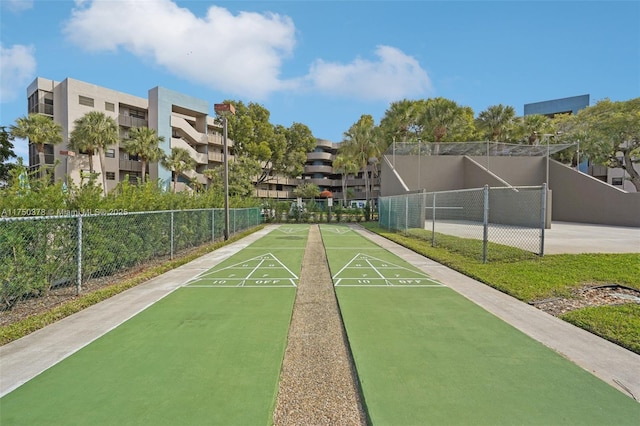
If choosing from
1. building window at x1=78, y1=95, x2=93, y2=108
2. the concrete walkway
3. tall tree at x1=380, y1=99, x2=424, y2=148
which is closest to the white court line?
the concrete walkway

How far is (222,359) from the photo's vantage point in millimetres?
3385

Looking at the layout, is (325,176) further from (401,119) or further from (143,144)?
(143,144)

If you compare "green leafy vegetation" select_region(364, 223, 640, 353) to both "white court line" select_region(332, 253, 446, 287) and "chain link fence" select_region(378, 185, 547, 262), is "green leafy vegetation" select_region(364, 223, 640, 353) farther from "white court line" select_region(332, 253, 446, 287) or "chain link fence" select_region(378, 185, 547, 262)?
"chain link fence" select_region(378, 185, 547, 262)

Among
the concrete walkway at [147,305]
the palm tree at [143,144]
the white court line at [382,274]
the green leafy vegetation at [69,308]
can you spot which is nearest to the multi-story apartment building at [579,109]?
the white court line at [382,274]

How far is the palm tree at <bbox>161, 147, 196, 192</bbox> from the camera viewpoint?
32.5 m

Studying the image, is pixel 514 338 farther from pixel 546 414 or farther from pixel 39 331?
pixel 39 331

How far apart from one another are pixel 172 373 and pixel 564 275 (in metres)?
7.78

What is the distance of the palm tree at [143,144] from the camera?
29.8 meters

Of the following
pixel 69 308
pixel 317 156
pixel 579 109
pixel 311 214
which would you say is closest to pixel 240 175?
pixel 311 214

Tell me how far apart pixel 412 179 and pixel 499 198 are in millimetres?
7809

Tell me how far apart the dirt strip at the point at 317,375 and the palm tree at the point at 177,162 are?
31.6m

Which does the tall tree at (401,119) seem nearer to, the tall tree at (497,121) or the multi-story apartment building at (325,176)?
the tall tree at (497,121)

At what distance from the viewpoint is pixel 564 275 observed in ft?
22.2

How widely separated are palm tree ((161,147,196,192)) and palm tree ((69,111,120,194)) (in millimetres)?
5067
